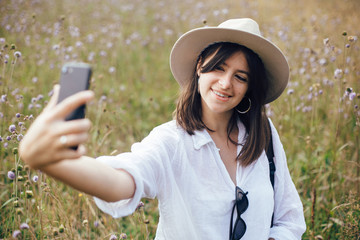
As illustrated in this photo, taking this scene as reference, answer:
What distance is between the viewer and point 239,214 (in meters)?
1.32

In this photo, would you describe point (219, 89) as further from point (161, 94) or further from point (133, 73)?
point (133, 73)

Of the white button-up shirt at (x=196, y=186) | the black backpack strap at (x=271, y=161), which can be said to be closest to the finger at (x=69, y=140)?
the white button-up shirt at (x=196, y=186)

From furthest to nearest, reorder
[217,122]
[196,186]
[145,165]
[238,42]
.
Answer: [217,122] < [238,42] < [196,186] < [145,165]

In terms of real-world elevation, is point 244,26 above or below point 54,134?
above

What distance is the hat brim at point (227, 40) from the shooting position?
1.39 metres

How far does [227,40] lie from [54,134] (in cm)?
96

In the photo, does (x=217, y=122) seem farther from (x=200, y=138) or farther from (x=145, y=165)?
(x=145, y=165)

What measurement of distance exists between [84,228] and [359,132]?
246cm

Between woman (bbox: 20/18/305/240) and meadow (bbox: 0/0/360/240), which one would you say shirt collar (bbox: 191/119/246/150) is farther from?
Result: meadow (bbox: 0/0/360/240)

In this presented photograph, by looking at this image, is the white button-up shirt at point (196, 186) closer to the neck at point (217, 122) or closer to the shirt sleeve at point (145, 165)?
the shirt sleeve at point (145, 165)

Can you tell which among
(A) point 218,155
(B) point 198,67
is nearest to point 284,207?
(A) point 218,155

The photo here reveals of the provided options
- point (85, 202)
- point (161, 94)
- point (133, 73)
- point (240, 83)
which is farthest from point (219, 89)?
point (133, 73)

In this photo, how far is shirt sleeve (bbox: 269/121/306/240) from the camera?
61.2 inches

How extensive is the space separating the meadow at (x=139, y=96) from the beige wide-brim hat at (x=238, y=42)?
634 millimetres
